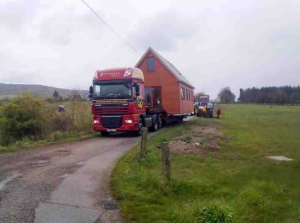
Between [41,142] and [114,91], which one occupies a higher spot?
[114,91]

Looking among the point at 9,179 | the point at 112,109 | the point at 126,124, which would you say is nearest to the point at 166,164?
the point at 9,179

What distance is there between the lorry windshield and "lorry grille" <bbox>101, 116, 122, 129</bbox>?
1075 mm

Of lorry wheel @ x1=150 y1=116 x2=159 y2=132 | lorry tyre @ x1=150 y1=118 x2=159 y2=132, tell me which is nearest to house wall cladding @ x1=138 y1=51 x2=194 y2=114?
lorry tyre @ x1=150 y1=118 x2=159 y2=132

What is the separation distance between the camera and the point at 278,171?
25.5ft

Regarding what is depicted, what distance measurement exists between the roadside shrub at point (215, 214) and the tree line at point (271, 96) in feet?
352

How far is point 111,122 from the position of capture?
14.3 m

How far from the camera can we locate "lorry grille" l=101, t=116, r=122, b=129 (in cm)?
1419

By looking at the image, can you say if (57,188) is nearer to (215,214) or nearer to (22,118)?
A: (215,214)

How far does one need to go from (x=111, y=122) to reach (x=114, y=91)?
1.60m

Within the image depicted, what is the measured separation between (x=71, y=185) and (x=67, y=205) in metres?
1.15

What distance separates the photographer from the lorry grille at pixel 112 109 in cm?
1395

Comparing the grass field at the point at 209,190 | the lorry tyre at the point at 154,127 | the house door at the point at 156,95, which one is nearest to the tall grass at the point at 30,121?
the lorry tyre at the point at 154,127

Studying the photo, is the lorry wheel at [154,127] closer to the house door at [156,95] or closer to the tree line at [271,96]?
the house door at [156,95]

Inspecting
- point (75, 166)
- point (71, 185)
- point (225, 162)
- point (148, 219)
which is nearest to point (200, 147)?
point (225, 162)
